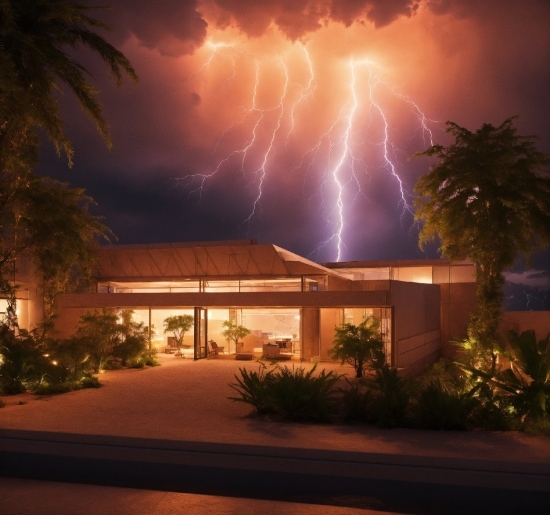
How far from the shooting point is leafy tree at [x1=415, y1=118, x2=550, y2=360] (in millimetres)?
17547

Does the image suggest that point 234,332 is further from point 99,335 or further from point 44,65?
point 44,65

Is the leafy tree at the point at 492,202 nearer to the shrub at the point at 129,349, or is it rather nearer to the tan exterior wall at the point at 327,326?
the tan exterior wall at the point at 327,326

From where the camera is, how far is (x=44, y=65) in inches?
538

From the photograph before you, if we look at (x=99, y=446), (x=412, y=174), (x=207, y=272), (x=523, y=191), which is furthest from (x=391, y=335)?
(x=412, y=174)

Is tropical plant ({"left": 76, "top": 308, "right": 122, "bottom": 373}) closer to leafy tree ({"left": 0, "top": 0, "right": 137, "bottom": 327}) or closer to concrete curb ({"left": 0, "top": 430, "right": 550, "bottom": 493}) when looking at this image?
leafy tree ({"left": 0, "top": 0, "right": 137, "bottom": 327})

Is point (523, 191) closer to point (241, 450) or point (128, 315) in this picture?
point (241, 450)

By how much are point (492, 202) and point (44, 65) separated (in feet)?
41.7

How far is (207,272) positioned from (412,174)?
1233 inches

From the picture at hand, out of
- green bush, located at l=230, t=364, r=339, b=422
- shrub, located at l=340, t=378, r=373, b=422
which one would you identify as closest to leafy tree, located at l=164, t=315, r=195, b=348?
green bush, located at l=230, t=364, r=339, b=422

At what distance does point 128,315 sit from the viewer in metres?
23.7

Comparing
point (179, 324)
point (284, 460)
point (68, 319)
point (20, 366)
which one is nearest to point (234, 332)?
point (179, 324)

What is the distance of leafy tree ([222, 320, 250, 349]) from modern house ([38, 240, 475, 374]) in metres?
0.56

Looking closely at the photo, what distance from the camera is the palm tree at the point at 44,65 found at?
41.9 feet

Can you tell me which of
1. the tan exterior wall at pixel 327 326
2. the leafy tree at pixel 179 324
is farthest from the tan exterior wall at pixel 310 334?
the leafy tree at pixel 179 324
